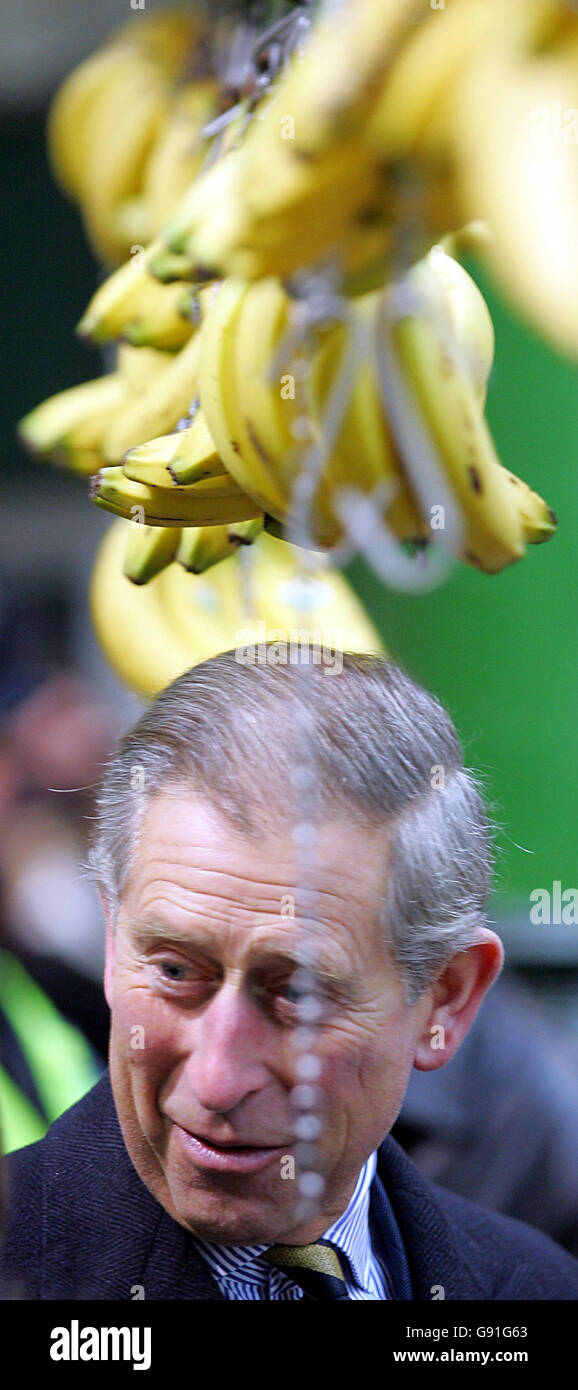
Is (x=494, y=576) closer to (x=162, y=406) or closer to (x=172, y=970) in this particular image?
(x=162, y=406)

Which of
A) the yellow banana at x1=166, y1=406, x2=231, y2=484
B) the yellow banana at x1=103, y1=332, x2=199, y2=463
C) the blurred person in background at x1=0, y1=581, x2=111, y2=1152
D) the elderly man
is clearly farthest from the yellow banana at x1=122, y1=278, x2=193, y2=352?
the blurred person in background at x1=0, y1=581, x2=111, y2=1152

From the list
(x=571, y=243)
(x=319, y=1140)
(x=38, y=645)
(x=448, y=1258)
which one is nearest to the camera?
(x=571, y=243)

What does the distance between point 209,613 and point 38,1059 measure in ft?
1.91

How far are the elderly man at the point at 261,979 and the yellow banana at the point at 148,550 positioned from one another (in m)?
0.13

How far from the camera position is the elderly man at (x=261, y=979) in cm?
96

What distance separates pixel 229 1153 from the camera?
0.97 metres

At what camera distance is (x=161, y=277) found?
0.99 metres

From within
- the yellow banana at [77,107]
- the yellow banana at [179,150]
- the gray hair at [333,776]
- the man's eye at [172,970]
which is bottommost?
the man's eye at [172,970]

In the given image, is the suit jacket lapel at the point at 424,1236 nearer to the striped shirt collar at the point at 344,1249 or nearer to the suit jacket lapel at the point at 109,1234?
the striped shirt collar at the point at 344,1249

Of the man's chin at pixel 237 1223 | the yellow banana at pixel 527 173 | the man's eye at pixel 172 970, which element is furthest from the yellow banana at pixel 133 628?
the yellow banana at pixel 527 173

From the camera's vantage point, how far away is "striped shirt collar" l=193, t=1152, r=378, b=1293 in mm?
1042

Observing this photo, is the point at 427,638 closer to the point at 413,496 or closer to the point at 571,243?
the point at 413,496

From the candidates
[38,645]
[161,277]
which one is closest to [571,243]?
[161,277]
